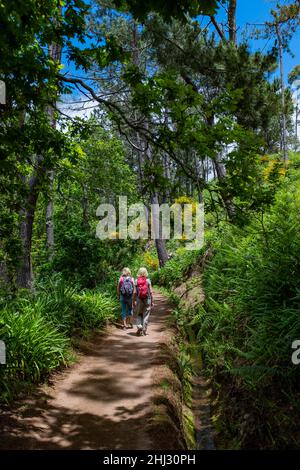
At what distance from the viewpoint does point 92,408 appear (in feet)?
18.1

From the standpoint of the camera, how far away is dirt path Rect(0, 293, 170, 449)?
4.59 m

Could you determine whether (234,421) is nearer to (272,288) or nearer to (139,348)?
(272,288)

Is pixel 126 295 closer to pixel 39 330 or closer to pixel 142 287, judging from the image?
pixel 142 287

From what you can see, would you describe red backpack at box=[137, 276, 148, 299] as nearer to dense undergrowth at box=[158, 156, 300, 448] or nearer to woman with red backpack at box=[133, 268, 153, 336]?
woman with red backpack at box=[133, 268, 153, 336]

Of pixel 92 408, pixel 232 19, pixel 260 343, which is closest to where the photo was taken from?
pixel 260 343

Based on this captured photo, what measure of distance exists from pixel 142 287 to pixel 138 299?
315mm

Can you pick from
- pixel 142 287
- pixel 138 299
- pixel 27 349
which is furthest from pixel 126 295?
pixel 27 349

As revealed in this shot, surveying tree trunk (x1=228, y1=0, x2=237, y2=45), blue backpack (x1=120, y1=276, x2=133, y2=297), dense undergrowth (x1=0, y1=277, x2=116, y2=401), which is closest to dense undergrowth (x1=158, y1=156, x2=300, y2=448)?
blue backpack (x1=120, y1=276, x2=133, y2=297)

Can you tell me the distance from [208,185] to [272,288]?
1866mm

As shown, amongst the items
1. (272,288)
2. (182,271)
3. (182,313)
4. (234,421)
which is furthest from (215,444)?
(182,271)

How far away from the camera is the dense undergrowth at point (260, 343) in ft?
15.4

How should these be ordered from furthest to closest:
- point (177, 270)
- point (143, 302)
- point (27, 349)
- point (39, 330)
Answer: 1. point (177, 270)
2. point (143, 302)
3. point (39, 330)
4. point (27, 349)
